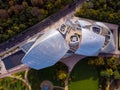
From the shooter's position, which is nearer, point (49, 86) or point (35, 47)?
point (35, 47)

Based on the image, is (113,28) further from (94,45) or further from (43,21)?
(43,21)

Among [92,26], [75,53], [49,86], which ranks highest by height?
[92,26]

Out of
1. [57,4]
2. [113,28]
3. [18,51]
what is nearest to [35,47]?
[18,51]

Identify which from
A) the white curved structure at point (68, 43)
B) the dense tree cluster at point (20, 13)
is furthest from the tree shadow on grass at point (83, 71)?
the dense tree cluster at point (20, 13)

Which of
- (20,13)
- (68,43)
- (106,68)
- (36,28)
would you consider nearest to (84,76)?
(106,68)

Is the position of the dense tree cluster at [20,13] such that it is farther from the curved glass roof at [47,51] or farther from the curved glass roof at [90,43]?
the curved glass roof at [90,43]

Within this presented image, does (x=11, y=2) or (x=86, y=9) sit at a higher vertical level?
(x=11, y=2)

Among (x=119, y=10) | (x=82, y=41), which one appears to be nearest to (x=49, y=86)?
(x=82, y=41)
